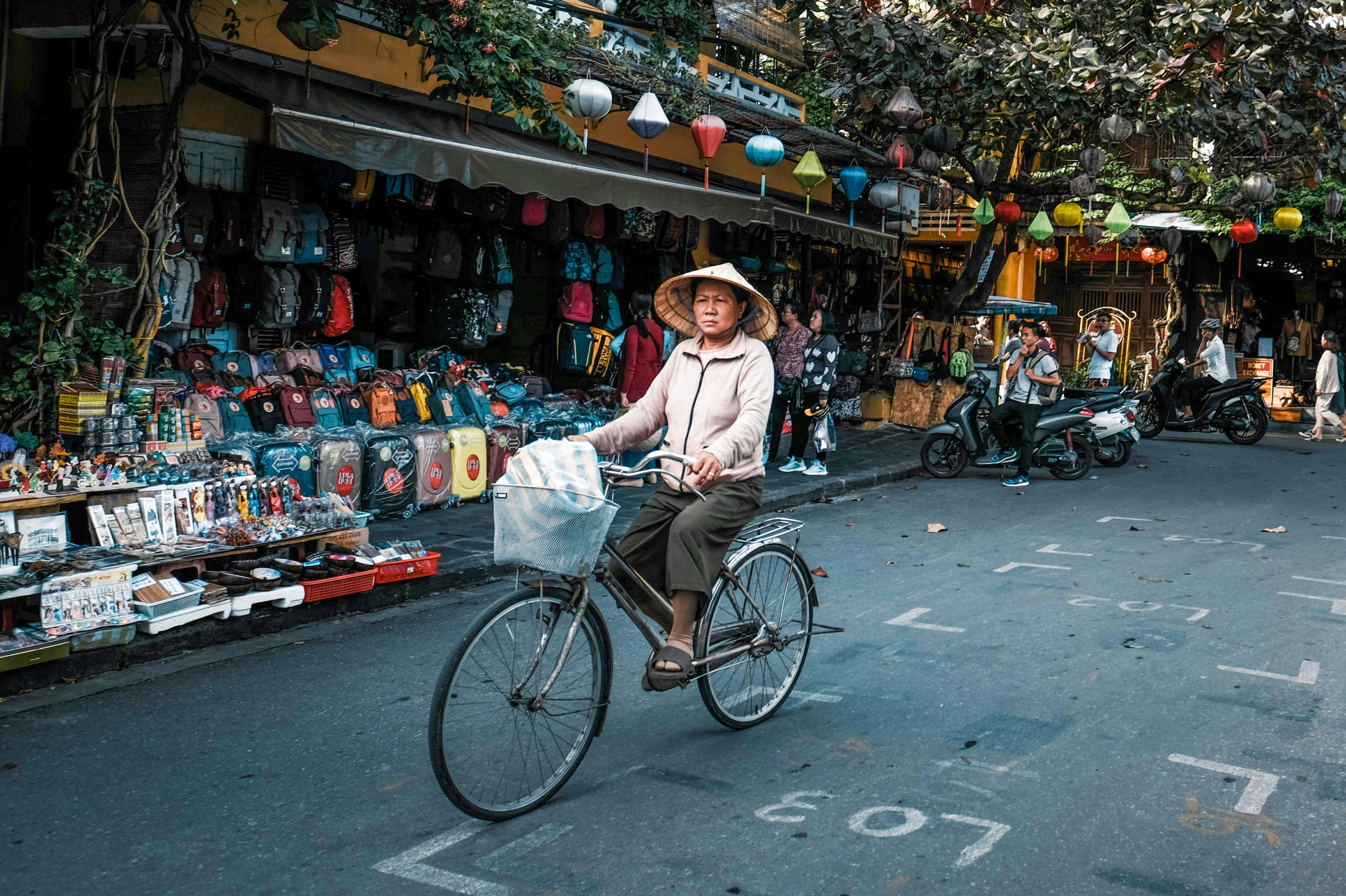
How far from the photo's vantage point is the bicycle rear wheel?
15.0ft

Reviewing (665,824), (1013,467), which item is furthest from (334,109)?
(1013,467)

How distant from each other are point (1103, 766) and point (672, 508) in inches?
73.1

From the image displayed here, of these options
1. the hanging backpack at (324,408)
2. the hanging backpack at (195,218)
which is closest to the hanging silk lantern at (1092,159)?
the hanging backpack at (324,408)

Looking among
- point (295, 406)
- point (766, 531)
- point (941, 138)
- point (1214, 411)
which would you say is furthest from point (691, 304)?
point (1214, 411)

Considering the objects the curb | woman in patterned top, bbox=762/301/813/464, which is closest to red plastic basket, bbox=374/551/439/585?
the curb

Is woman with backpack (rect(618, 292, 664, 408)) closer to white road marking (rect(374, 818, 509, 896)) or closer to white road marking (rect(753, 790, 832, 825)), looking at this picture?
white road marking (rect(753, 790, 832, 825))

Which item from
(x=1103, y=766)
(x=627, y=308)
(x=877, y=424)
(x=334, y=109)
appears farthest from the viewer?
(x=877, y=424)

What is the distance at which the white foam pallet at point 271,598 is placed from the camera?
6.16 metres

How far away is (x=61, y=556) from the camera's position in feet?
19.6

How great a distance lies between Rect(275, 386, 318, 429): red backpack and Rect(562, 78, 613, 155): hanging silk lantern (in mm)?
3318

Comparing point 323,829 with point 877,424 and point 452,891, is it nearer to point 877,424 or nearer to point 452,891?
point 452,891

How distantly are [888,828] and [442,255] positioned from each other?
8.42m

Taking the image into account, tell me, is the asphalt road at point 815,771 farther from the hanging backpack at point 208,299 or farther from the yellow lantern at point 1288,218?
A: the yellow lantern at point 1288,218

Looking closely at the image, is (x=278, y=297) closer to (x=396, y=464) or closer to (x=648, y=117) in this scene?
(x=396, y=464)
